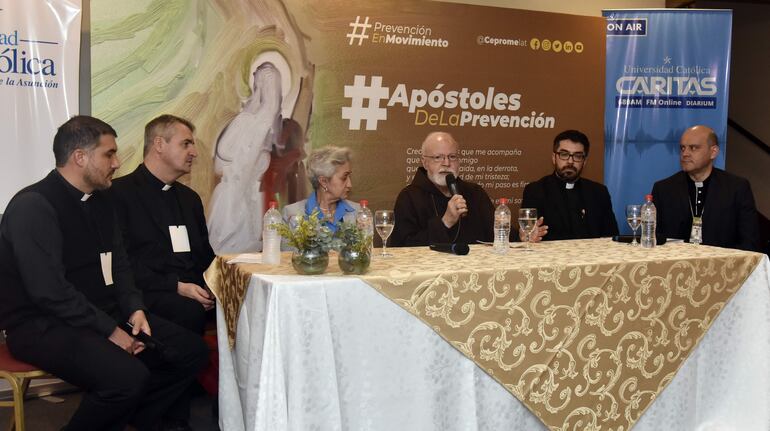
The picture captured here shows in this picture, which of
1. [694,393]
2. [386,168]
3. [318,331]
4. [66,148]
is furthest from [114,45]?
[694,393]

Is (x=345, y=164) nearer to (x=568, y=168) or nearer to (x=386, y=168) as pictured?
(x=386, y=168)

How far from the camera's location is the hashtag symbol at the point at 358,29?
5012 mm

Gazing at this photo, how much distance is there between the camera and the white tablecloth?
8.23 ft

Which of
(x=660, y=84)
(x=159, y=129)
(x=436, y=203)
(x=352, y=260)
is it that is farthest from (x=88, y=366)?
(x=660, y=84)

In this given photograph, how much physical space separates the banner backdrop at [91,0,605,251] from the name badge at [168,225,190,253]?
2.46 feet

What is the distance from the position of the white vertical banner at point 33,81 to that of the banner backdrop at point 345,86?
17cm

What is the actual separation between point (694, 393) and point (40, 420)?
331 centimetres

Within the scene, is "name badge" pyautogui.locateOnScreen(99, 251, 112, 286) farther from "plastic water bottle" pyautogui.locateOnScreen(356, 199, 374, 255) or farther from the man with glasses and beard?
the man with glasses and beard

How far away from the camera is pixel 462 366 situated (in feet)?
9.24

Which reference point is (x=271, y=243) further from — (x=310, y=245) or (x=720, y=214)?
(x=720, y=214)

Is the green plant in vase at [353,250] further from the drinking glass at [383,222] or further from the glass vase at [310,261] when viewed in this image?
the drinking glass at [383,222]

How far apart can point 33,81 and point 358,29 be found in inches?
82.0

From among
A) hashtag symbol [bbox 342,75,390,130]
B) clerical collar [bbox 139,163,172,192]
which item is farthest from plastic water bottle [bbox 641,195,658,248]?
clerical collar [bbox 139,163,172,192]

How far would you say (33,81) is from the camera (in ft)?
13.6
